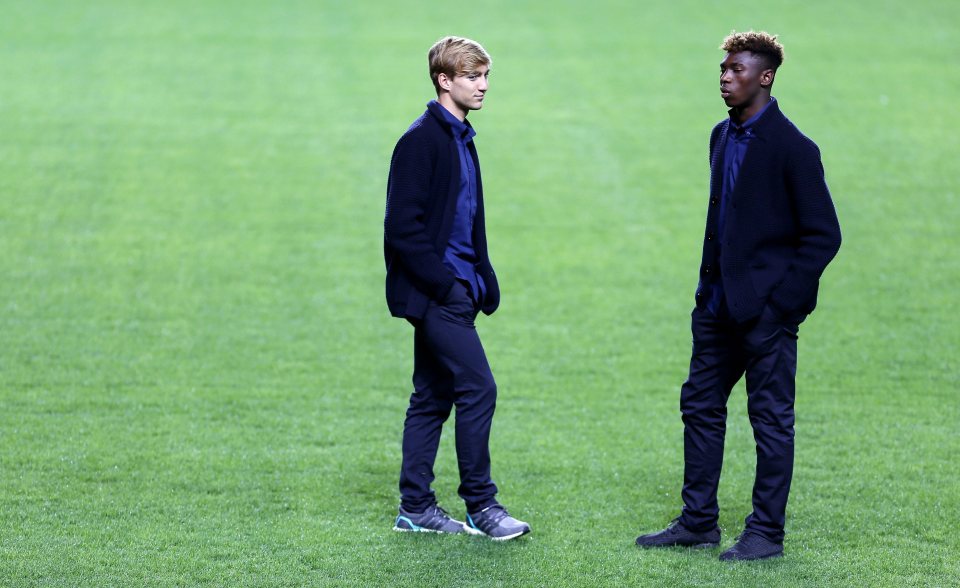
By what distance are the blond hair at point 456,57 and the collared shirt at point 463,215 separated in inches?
6.2

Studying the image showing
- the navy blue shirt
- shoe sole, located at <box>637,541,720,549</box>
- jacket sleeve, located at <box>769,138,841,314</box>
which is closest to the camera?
jacket sleeve, located at <box>769,138,841,314</box>

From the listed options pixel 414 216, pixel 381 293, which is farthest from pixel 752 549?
pixel 381 293

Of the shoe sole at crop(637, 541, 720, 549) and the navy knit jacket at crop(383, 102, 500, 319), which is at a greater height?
the navy knit jacket at crop(383, 102, 500, 319)

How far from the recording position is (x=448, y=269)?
15.5 feet

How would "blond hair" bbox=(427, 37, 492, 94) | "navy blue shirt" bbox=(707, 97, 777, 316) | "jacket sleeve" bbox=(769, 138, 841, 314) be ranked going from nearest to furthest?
"jacket sleeve" bbox=(769, 138, 841, 314) < "navy blue shirt" bbox=(707, 97, 777, 316) < "blond hair" bbox=(427, 37, 492, 94)

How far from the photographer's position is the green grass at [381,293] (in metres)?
4.87

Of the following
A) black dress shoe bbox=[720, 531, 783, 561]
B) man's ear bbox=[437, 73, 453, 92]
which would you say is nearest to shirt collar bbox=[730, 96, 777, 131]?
man's ear bbox=[437, 73, 453, 92]

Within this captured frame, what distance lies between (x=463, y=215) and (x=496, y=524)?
3.86 ft

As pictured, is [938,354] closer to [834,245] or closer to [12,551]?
[834,245]

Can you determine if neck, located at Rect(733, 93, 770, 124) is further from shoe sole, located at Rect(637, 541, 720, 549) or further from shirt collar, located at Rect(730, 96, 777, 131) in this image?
shoe sole, located at Rect(637, 541, 720, 549)

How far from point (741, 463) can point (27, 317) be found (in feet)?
15.9

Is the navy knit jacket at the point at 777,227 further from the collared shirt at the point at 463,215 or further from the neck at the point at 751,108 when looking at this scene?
the collared shirt at the point at 463,215

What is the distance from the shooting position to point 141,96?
1377 cm

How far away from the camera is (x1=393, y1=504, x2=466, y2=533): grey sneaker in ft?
16.2
